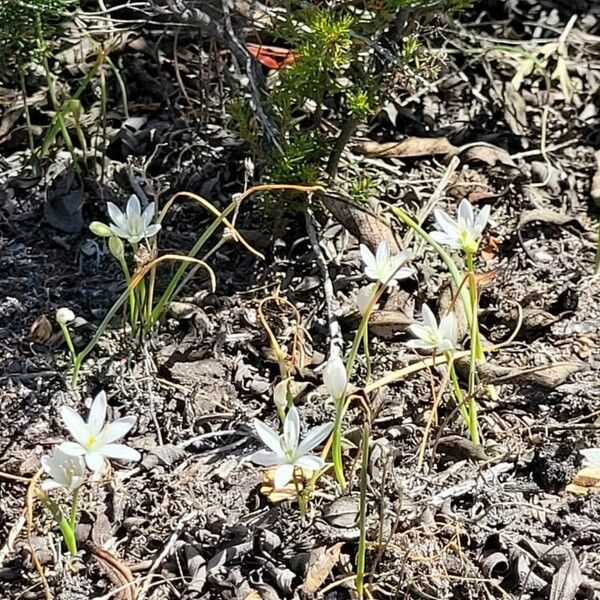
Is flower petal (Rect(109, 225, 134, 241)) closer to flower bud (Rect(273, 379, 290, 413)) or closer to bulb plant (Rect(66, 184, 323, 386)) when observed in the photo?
bulb plant (Rect(66, 184, 323, 386))

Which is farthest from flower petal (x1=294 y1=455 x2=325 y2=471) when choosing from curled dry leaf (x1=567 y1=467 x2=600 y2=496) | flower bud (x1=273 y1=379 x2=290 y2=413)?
curled dry leaf (x1=567 y1=467 x2=600 y2=496)

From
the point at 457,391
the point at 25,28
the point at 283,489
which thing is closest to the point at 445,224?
the point at 457,391

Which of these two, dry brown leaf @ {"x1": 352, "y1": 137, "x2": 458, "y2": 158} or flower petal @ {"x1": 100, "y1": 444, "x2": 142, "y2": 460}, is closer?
flower petal @ {"x1": 100, "y1": 444, "x2": 142, "y2": 460}

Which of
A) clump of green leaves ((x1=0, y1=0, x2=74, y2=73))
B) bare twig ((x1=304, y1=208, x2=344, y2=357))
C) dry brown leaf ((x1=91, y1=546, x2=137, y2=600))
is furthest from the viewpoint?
clump of green leaves ((x1=0, y1=0, x2=74, y2=73))

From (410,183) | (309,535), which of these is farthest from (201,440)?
(410,183)

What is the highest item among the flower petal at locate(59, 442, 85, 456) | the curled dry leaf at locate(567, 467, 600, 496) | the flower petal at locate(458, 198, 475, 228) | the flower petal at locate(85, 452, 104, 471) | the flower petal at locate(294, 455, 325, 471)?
the flower petal at locate(458, 198, 475, 228)

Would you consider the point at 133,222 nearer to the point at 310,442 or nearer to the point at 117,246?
the point at 117,246

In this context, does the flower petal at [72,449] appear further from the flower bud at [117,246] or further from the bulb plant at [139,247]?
the flower bud at [117,246]

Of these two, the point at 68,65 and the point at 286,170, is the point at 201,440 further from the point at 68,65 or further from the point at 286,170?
the point at 68,65
